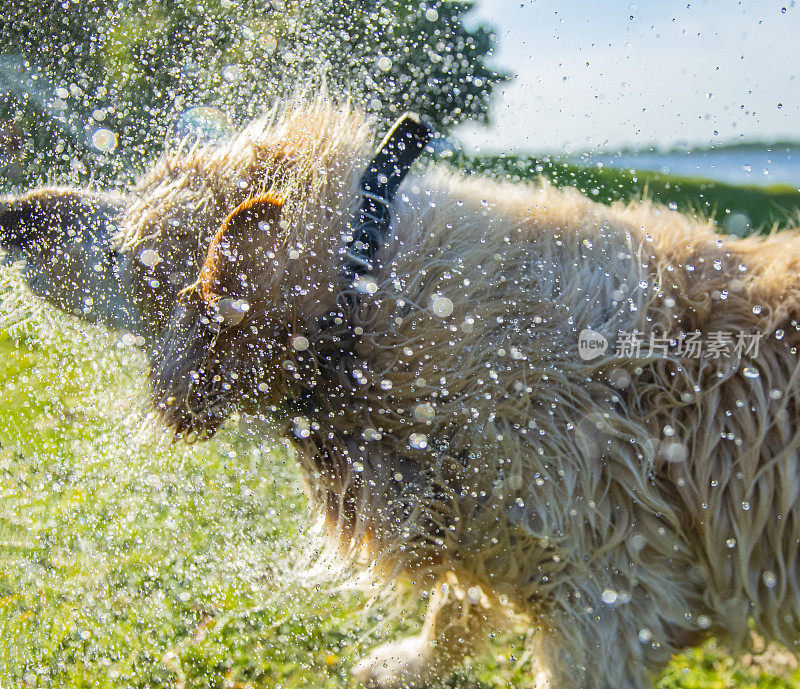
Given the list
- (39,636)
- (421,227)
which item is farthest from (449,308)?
(39,636)

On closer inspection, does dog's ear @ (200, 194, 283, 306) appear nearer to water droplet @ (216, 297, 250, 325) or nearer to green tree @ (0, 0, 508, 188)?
water droplet @ (216, 297, 250, 325)

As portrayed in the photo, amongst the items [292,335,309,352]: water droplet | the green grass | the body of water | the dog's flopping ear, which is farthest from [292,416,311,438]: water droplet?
the body of water

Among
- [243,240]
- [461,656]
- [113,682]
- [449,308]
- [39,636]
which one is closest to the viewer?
[243,240]

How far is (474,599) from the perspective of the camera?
238 cm

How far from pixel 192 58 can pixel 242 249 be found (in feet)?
11.6

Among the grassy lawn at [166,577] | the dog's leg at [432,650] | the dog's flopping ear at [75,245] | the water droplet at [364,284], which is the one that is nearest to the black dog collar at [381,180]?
the water droplet at [364,284]

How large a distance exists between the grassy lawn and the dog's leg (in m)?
0.14

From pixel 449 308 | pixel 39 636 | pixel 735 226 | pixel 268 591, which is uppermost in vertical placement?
pixel 735 226

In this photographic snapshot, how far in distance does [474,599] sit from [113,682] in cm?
198

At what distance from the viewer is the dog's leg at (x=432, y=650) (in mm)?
2602

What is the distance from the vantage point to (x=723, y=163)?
284 cm

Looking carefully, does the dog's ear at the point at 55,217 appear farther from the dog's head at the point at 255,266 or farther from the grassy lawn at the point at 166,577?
the grassy lawn at the point at 166,577

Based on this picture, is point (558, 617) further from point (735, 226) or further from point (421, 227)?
point (735, 226)

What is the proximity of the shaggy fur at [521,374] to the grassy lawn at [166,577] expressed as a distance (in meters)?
0.61
